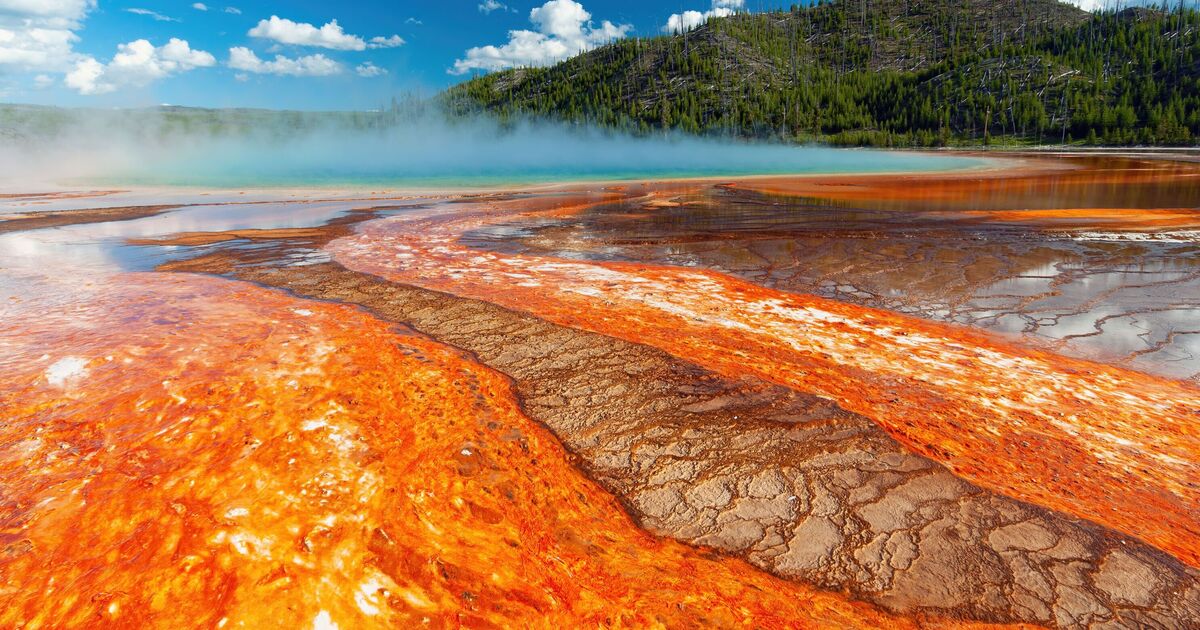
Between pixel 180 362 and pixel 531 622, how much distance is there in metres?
5.25

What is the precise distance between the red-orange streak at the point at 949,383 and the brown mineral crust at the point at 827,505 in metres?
0.33

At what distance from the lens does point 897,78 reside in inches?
4628

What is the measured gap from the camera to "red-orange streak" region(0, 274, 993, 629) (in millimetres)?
2807

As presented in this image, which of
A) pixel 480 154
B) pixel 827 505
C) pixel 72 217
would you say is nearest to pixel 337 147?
pixel 480 154

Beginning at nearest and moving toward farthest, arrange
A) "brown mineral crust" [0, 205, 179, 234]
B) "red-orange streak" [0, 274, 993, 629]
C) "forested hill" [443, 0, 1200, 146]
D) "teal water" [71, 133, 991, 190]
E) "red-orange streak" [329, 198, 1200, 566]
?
"red-orange streak" [0, 274, 993, 629] → "red-orange streak" [329, 198, 1200, 566] → "brown mineral crust" [0, 205, 179, 234] → "teal water" [71, 133, 991, 190] → "forested hill" [443, 0, 1200, 146]

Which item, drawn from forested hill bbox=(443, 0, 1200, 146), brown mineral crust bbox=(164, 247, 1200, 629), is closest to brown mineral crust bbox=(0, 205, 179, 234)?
brown mineral crust bbox=(164, 247, 1200, 629)

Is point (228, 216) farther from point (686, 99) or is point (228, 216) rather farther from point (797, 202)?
point (686, 99)

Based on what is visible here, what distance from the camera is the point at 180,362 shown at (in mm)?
5809

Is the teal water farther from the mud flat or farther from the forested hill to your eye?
the mud flat

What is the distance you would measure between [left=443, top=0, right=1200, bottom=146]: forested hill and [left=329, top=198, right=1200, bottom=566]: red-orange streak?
9505 cm

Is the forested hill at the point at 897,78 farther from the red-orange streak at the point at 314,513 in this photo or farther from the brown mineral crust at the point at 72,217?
the brown mineral crust at the point at 72,217

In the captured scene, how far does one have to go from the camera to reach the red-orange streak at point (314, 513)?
2807 millimetres

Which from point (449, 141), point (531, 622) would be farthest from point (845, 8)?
point (531, 622)

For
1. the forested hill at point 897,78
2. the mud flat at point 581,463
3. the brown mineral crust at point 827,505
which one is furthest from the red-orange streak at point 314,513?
the forested hill at point 897,78
